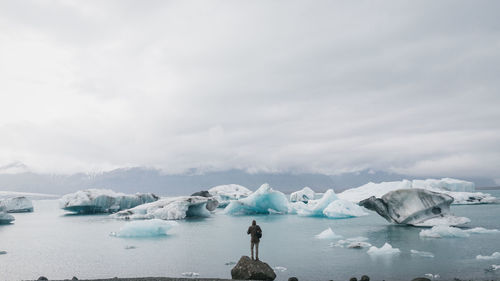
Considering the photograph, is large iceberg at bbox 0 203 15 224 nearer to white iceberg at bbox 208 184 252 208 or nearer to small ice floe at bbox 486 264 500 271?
white iceberg at bbox 208 184 252 208

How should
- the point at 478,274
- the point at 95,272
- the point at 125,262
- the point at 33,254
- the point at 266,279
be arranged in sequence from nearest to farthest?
the point at 266,279
the point at 478,274
the point at 95,272
the point at 125,262
the point at 33,254

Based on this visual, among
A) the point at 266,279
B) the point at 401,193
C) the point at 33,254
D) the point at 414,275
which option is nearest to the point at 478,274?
the point at 414,275

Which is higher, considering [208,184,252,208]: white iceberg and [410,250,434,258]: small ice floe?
[208,184,252,208]: white iceberg

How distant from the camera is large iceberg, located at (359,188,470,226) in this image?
2441 centimetres

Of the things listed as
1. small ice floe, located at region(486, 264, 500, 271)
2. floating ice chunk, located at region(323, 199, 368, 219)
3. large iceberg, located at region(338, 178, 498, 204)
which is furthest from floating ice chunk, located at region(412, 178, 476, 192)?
small ice floe, located at region(486, 264, 500, 271)

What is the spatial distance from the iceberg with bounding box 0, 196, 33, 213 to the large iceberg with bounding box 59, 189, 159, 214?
1071 cm

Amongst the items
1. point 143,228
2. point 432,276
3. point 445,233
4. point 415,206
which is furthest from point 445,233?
point 143,228

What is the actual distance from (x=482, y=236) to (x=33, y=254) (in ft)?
78.3

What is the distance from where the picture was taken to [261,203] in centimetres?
4484

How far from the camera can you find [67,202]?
1971 inches

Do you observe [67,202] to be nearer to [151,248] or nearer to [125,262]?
[151,248]

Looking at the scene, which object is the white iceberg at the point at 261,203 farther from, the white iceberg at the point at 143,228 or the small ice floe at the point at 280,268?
the small ice floe at the point at 280,268

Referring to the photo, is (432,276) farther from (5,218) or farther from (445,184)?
(445,184)

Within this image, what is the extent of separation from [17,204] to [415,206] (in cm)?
5679
